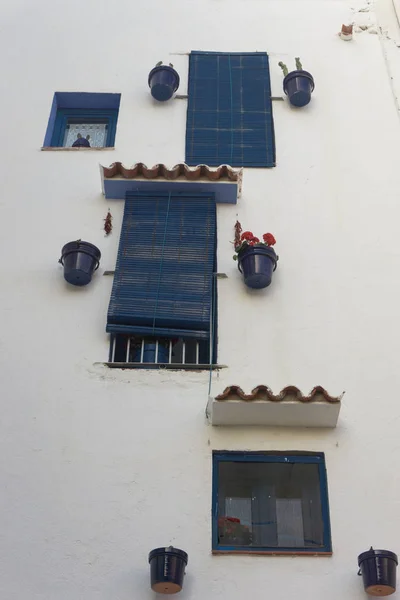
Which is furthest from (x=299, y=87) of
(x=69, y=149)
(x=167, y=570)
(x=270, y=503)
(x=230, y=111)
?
(x=167, y=570)

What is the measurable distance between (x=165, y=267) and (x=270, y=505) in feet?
7.77

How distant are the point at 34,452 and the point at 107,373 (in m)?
0.90

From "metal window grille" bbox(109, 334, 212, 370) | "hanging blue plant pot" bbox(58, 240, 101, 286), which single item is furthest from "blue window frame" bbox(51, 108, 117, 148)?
"metal window grille" bbox(109, 334, 212, 370)

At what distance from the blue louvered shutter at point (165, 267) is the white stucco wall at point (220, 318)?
194 millimetres

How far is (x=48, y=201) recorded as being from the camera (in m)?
8.02

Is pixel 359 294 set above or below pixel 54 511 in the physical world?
above

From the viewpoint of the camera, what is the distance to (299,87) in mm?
8930

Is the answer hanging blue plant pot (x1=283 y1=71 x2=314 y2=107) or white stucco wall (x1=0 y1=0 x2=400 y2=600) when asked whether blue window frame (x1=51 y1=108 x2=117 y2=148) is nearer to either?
white stucco wall (x1=0 y1=0 x2=400 y2=600)

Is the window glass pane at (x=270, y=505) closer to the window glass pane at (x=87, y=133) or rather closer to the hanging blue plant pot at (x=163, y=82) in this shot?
the window glass pane at (x=87, y=133)

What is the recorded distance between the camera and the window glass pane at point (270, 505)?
5785 millimetres

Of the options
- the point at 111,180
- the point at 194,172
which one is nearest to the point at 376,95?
the point at 194,172

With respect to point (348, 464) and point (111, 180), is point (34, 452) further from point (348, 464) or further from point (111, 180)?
point (111, 180)

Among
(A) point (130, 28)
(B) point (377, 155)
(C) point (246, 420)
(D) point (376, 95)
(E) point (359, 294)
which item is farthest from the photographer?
(A) point (130, 28)

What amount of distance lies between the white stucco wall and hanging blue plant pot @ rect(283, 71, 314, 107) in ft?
0.60
